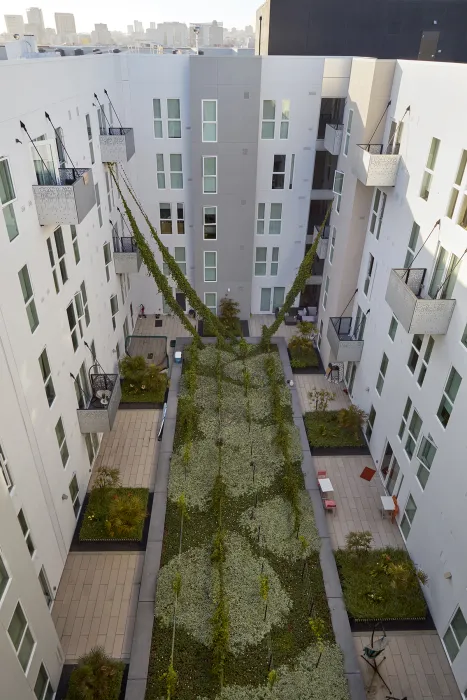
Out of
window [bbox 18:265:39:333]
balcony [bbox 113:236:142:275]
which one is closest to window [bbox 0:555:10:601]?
window [bbox 18:265:39:333]

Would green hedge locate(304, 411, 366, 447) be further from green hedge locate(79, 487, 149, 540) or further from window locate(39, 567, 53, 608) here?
window locate(39, 567, 53, 608)

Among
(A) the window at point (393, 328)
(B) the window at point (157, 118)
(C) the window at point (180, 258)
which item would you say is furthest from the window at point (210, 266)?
(A) the window at point (393, 328)

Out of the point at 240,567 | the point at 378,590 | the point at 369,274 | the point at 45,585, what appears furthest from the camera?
the point at 369,274

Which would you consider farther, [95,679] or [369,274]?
[369,274]

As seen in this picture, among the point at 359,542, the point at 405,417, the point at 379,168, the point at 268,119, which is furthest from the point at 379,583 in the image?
the point at 268,119

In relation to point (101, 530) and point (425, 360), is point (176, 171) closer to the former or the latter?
point (425, 360)

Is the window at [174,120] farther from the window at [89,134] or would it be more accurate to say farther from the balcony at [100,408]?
the balcony at [100,408]
